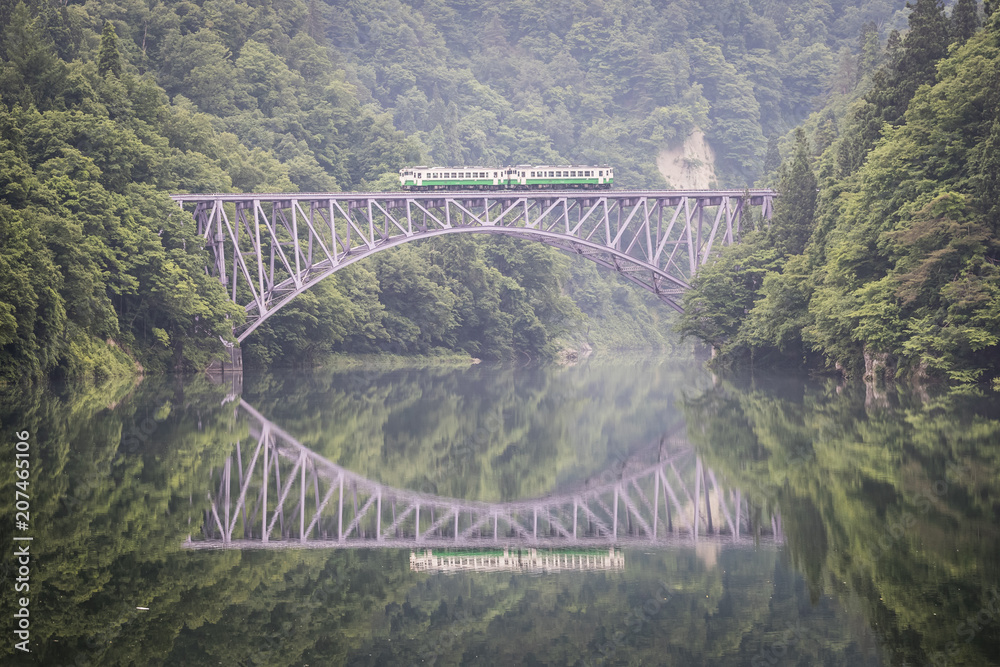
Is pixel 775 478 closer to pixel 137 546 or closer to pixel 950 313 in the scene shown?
pixel 137 546

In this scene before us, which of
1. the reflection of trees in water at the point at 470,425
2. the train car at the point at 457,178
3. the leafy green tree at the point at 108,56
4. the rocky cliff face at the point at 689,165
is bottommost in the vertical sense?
the reflection of trees in water at the point at 470,425

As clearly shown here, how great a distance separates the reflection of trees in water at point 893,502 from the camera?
37.6 feet

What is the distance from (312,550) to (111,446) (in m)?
10.7

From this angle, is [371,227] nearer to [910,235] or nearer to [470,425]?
[910,235]

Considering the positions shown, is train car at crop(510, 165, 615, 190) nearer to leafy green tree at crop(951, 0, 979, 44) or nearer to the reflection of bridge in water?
leafy green tree at crop(951, 0, 979, 44)

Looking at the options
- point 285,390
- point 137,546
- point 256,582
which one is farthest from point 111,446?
point 285,390

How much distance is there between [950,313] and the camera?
130 ft

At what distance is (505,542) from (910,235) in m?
28.3

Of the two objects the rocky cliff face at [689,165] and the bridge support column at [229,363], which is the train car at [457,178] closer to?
the bridge support column at [229,363]

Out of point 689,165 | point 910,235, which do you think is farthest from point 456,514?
point 689,165

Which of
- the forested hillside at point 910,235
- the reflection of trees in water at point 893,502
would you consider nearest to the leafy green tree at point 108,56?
the forested hillside at point 910,235

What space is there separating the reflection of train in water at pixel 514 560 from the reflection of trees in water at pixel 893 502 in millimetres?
2386

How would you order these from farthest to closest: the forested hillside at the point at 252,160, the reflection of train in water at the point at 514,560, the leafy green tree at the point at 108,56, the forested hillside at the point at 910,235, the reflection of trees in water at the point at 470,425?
the leafy green tree at the point at 108,56, the forested hillside at the point at 252,160, the forested hillside at the point at 910,235, the reflection of trees in water at the point at 470,425, the reflection of train in water at the point at 514,560

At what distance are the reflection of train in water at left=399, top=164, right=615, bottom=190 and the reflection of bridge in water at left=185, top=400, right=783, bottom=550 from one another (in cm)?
5182
